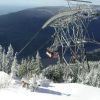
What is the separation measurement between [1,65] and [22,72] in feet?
159

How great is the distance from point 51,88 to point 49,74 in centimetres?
2760

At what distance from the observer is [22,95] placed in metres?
50.5

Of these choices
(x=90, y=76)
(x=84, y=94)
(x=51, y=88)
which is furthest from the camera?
(x=90, y=76)

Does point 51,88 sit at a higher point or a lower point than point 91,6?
lower

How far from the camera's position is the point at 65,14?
228ft

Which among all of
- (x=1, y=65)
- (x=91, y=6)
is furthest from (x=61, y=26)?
(x=1, y=65)

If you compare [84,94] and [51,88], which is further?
[51,88]

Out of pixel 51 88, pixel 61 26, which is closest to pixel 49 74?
pixel 61 26

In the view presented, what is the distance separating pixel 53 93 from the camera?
54.2 m

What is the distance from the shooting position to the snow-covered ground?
49938mm

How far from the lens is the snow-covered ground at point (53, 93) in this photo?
1966 inches

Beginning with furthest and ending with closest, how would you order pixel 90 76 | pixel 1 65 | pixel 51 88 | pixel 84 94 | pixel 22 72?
pixel 1 65, pixel 22 72, pixel 90 76, pixel 51 88, pixel 84 94

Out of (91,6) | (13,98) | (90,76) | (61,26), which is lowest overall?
(13,98)

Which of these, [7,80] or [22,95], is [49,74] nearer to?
[7,80]
